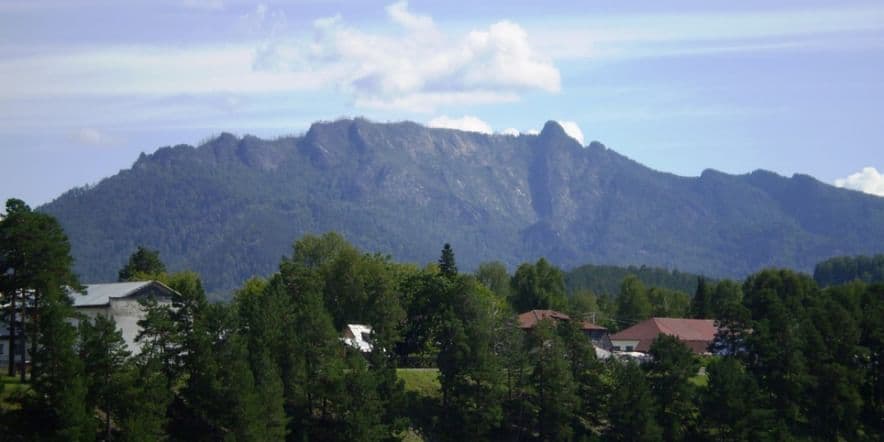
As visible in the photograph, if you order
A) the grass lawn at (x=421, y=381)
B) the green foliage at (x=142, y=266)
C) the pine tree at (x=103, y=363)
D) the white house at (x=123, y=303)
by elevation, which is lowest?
the grass lawn at (x=421, y=381)

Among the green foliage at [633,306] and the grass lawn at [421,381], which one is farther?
the green foliage at [633,306]

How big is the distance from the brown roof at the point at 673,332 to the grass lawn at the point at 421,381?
33993 millimetres

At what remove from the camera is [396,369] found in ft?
258

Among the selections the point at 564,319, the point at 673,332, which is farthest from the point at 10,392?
the point at 673,332

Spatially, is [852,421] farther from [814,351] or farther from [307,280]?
[307,280]

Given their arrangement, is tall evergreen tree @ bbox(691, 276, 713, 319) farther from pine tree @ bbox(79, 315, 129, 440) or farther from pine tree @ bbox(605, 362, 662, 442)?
pine tree @ bbox(79, 315, 129, 440)

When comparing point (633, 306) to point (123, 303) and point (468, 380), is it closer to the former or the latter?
point (468, 380)

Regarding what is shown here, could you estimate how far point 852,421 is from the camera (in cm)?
8569

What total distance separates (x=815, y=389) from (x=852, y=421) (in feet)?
11.7

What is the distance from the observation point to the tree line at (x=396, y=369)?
59.7m

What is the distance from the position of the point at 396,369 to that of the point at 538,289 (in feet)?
170

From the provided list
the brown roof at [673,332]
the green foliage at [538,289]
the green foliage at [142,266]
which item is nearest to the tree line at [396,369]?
the brown roof at [673,332]

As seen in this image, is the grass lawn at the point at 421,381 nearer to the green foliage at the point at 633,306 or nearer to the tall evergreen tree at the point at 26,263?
the tall evergreen tree at the point at 26,263

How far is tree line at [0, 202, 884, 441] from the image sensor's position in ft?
196
